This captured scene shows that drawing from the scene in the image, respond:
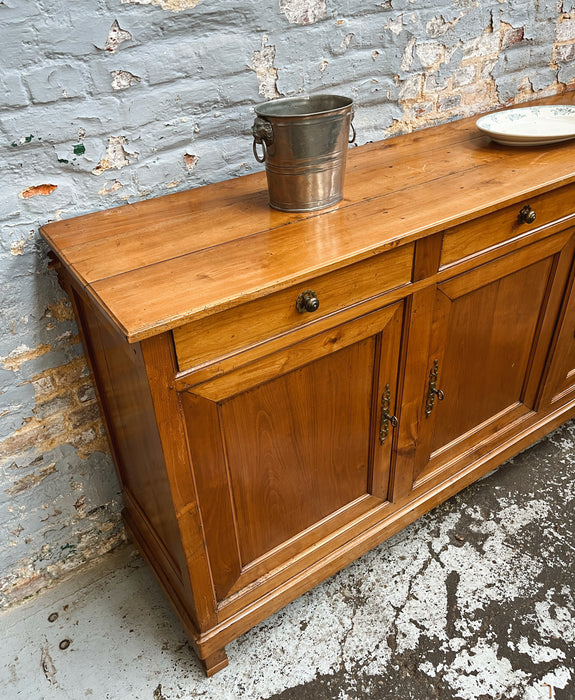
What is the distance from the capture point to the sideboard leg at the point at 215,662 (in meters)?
1.48

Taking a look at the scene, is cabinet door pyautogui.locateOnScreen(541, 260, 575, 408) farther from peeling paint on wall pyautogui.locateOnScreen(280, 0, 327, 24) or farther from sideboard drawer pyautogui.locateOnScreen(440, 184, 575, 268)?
peeling paint on wall pyautogui.locateOnScreen(280, 0, 327, 24)

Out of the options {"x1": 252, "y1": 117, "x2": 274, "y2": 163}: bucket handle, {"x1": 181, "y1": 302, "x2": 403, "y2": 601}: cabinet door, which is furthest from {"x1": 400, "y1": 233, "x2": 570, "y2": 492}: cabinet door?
{"x1": 252, "y1": 117, "x2": 274, "y2": 163}: bucket handle

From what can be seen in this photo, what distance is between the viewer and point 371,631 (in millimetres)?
1598

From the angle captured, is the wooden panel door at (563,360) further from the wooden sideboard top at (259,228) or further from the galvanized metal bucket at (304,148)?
the galvanized metal bucket at (304,148)

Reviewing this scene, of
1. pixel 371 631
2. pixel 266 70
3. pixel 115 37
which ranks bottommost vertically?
pixel 371 631

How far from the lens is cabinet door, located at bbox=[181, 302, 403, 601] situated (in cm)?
121

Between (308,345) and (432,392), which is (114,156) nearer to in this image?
(308,345)

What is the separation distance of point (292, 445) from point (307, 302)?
385mm

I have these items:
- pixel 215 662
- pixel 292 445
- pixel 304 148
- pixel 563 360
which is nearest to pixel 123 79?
pixel 304 148

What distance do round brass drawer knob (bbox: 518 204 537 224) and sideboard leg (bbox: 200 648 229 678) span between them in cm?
137

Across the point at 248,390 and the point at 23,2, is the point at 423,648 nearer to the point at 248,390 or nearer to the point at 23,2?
the point at 248,390

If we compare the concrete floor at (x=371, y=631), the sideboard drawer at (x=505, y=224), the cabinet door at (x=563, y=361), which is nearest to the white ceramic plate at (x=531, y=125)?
the sideboard drawer at (x=505, y=224)

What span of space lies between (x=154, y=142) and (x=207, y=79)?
0.21 m

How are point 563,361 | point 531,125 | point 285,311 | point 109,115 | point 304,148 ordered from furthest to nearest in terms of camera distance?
point 563,361
point 531,125
point 109,115
point 304,148
point 285,311
